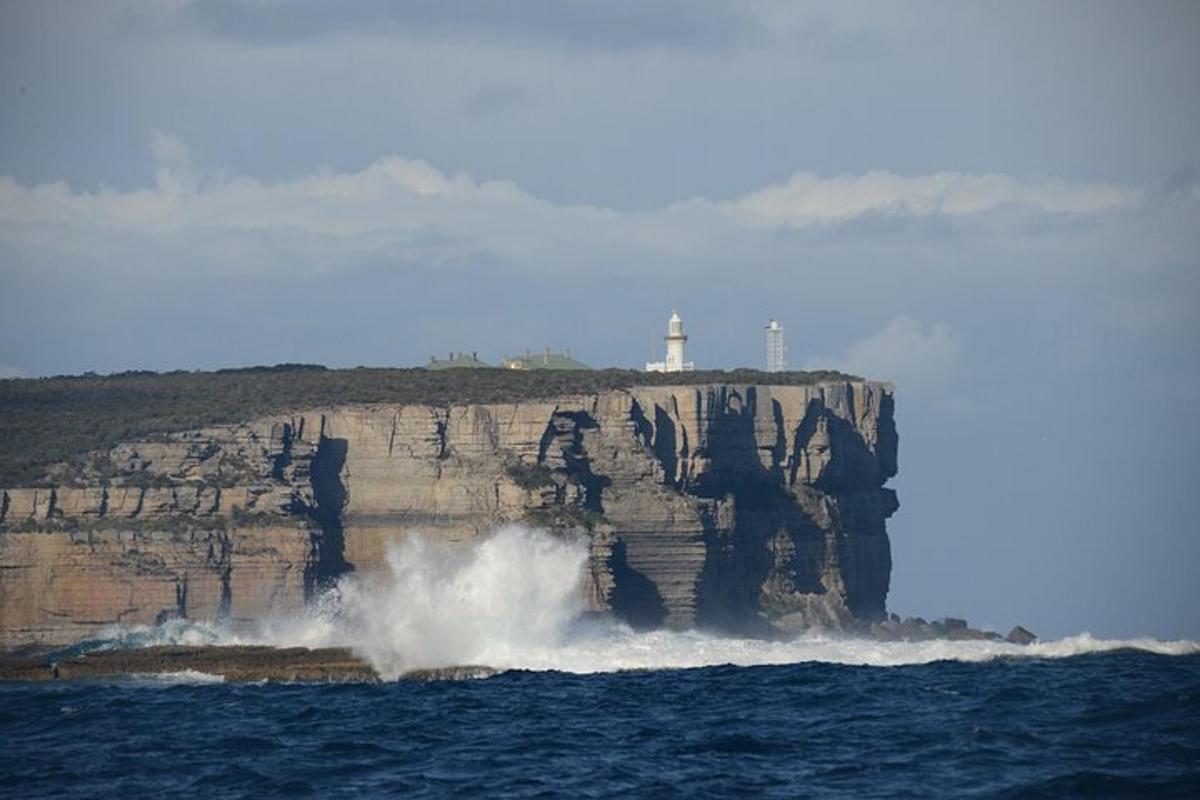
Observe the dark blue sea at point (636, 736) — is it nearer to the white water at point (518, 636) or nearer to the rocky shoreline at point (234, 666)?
the rocky shoreline at point (234, 666)

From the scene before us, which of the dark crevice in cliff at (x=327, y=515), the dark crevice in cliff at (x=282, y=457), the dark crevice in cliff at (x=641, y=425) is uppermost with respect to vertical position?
the dark crevice in cliff at (x=641, y=425)

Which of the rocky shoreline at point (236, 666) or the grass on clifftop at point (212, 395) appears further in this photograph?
the grass on clifftop at point (212, 395)

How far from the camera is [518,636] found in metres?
78.8

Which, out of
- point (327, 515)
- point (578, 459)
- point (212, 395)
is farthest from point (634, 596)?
point (212, 395)

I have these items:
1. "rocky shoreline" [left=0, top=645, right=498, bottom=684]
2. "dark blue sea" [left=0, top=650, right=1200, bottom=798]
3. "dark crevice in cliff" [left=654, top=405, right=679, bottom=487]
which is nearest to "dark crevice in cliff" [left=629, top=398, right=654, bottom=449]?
"dark crevice in cliff" [left=654, top=405, right=679, bottom=487]

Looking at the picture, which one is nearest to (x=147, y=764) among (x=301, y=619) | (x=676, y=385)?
(x=301, y=619)

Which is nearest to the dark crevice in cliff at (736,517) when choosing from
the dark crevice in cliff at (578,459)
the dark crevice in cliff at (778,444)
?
the dark crevice in cliff at (778,444)

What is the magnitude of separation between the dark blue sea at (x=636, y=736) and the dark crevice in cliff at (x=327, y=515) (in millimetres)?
33262

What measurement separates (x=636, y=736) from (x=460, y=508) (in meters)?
52.4

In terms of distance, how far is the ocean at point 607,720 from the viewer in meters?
45.7

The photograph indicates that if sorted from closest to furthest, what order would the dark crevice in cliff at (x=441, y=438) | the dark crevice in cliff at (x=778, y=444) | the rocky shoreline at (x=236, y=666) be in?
the rocky shoreline at (x=236, y=666)
the dark crevice in cliff at (x=441, y=438)
the dark crevice in cliff at (x=778, y=444)

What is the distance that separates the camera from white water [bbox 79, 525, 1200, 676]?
73.9 m

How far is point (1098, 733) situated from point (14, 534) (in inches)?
2420

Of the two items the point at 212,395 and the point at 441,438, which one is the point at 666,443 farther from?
the point at 212,395
